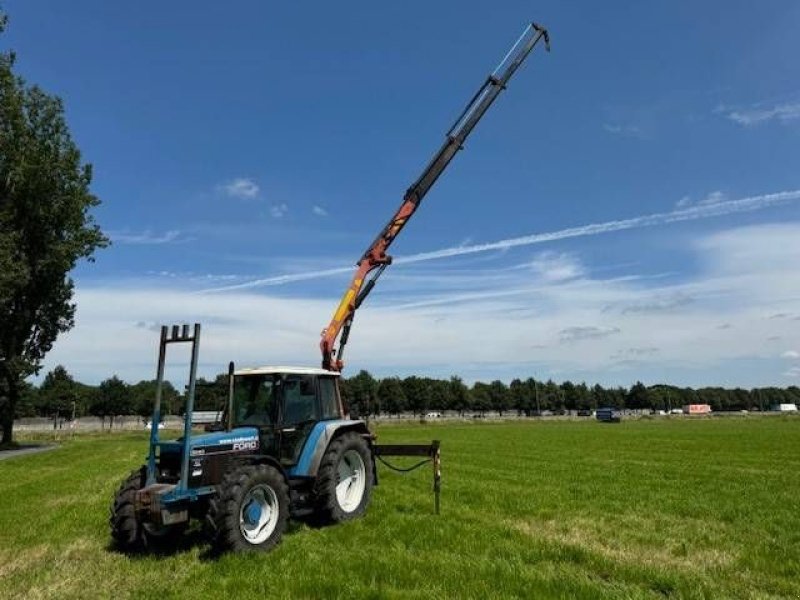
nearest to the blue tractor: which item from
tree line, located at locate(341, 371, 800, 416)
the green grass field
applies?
the green grass field

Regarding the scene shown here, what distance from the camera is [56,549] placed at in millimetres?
9961

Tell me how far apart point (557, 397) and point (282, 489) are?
171 m

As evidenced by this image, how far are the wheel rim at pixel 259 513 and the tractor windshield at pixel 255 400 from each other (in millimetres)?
1423

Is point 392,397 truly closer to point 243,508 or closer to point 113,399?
point 113,399

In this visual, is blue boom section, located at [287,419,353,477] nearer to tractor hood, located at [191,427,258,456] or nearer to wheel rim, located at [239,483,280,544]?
tractor hood, located at [191,427,258,456]

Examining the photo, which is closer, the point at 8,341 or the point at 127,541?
the point at 127,541

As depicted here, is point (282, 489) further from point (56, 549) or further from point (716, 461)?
point (716, 461)

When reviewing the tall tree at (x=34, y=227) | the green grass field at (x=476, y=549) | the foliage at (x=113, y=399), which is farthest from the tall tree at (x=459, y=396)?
the green grass field at (x=476, y=549)

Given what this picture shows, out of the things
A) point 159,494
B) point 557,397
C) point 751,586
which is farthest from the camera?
point 557,397

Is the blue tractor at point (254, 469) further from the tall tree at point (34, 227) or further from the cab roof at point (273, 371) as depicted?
the tall tree at point (34, 227)

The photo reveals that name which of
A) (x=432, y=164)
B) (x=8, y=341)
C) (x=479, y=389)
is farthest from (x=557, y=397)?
(x=432, y=164)

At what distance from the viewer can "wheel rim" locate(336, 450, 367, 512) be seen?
1220 centimetres

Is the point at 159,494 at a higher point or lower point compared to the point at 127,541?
higher

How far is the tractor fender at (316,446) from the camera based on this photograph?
10.9 m
